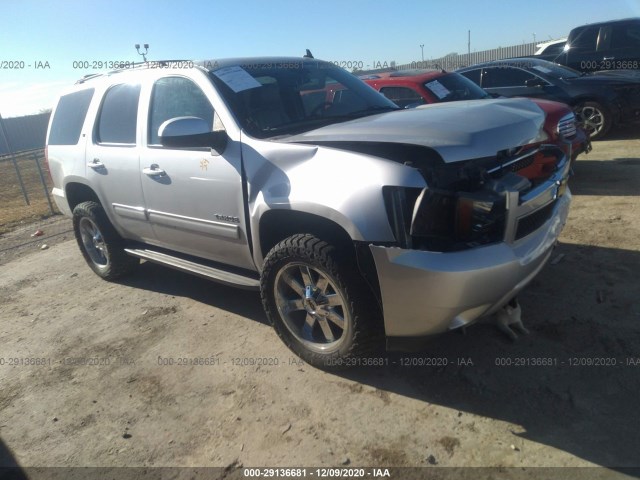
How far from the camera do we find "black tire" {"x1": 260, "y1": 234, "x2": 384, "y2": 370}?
9.01ft

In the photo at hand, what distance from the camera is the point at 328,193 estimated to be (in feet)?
8.73

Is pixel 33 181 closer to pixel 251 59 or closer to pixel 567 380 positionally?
pixel 251 59

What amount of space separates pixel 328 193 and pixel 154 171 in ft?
5.74

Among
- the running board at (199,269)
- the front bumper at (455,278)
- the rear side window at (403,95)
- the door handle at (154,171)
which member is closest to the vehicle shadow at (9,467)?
the running board at (199,269)

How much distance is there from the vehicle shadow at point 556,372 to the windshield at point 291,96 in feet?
5.85

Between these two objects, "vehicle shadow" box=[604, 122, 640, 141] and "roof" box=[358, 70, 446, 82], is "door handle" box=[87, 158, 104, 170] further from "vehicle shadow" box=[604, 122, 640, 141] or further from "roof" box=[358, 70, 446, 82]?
"vehicle shadow" box=[604, 122, 640, 141]

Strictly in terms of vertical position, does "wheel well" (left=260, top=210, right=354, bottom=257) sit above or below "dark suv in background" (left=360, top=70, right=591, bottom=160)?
below

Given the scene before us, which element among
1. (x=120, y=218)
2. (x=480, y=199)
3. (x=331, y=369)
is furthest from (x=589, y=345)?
(x=120, y=218)

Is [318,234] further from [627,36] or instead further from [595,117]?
[627,36]

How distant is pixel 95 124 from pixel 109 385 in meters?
2.51

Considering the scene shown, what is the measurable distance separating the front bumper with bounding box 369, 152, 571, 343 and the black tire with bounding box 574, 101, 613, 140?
7.26m

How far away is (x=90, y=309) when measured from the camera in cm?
459

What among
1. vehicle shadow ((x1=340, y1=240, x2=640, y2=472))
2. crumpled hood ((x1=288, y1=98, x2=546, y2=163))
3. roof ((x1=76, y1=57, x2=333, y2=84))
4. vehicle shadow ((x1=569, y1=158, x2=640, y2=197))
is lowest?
vehicle shadow ((x1=569, y1=158, x2=640, y2=197))

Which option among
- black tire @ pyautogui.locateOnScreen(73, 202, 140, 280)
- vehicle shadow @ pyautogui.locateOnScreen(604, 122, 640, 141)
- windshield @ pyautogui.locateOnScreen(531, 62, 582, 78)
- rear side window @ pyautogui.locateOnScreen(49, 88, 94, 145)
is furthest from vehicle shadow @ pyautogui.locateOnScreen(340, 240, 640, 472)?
vehicle shadow @ pyautogui.locateOnScreen(604, 122, 640, 141)
